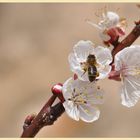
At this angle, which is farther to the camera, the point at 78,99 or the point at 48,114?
the point at 78,99

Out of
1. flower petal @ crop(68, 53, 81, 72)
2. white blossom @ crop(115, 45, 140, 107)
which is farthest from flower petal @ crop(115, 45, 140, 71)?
flower petal @ crop(68, 53, 81, 72)

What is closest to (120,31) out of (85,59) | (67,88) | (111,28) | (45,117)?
(111,28)

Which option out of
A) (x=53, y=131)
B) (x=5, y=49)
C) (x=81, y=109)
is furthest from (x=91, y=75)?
(x=5, y=49)

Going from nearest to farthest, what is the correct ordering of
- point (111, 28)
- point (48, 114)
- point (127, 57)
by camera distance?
point (48, 114), point (127, 57), point (111, 28)

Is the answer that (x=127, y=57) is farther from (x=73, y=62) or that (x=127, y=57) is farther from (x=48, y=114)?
(x=48, y=114)

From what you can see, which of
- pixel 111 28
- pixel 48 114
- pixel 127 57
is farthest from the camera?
pixel 111 28

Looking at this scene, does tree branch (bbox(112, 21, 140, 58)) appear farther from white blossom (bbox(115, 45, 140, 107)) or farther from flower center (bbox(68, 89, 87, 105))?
flower center (bbox(68, 89, 87, 105))

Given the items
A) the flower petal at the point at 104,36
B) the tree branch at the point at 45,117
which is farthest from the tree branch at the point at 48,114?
the flower petal at the point at 104,36
